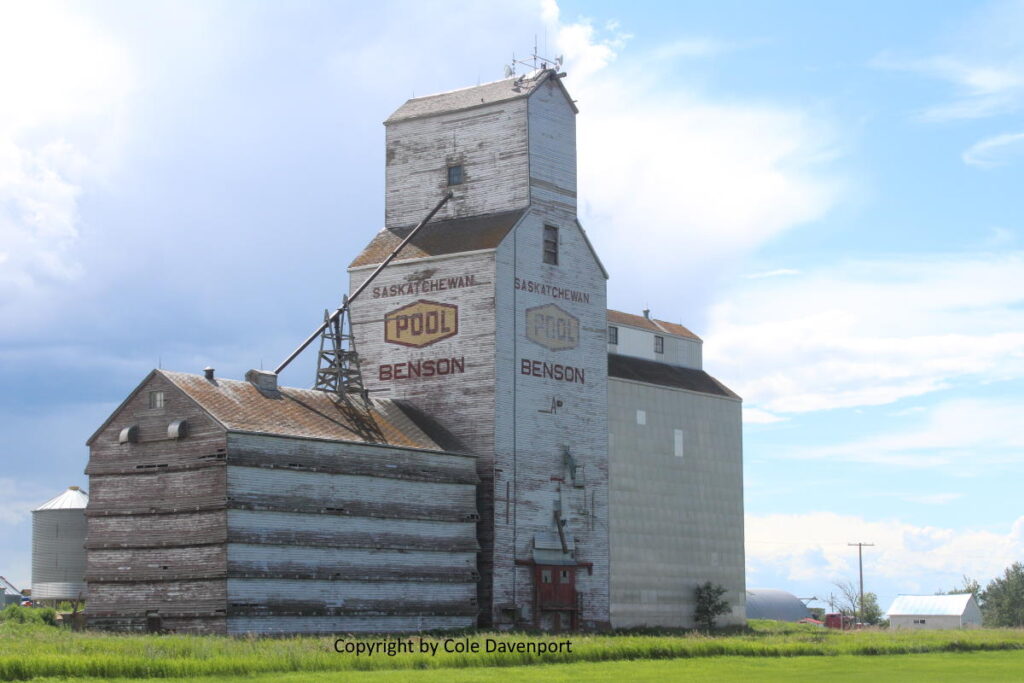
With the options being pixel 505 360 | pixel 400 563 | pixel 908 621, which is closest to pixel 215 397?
pixel 400 563

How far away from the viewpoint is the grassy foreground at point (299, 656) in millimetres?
31891

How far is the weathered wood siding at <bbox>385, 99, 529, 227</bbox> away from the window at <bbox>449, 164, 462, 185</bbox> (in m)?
0.21

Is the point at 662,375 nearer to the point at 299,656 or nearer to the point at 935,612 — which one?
the point at 299,656

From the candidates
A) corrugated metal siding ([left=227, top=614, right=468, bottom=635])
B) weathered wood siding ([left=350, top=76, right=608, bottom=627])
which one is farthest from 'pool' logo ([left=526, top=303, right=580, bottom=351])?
corrugated metal siding ([left=227, top=614, right=468, bottom=635])

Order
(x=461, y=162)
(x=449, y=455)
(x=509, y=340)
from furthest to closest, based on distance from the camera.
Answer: (x=461, y=162)
(x=509, y=340)
(x=449, y=455)

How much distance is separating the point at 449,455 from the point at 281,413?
6.71 m

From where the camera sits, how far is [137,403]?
47219 millimetres

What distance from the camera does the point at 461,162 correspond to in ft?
193

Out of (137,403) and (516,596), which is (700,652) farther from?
(137,403)

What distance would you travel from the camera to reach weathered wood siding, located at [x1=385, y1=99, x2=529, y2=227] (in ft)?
189

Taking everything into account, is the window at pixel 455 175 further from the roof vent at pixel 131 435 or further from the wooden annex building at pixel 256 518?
the roof vent at pixel 131 435

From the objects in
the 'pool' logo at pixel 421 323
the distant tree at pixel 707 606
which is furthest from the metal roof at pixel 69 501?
the distant tree at pixel 707 606

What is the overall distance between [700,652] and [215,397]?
1801 centimetres

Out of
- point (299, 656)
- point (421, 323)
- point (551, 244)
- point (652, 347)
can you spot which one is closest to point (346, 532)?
point (421, 323)
